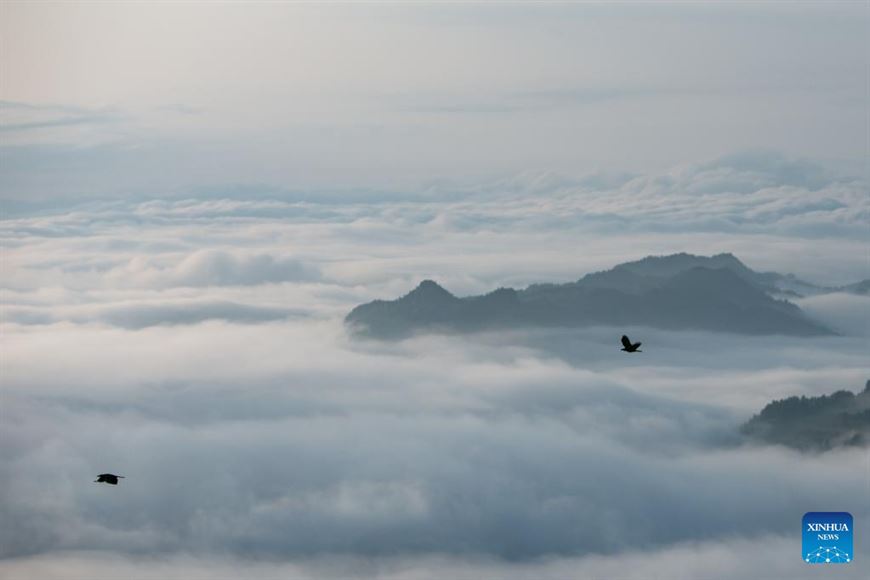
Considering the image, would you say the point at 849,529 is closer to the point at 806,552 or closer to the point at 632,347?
the point at 806,552

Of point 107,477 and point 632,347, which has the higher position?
point 632,347

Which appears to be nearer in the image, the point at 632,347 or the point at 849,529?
the point at 632,347

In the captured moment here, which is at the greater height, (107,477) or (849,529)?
(107,477)

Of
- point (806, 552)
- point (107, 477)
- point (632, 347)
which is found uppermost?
point (632, 347)

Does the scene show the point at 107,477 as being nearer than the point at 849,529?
Yes

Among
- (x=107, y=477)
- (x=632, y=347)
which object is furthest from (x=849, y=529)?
(x=107, y=477)

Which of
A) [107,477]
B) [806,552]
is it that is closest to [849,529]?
[806,552]

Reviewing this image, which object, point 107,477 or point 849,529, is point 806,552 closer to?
point 849,529

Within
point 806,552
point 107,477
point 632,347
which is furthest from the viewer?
point 806,552

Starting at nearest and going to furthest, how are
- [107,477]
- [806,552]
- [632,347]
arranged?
[632,347], [107,477], [806,552]
